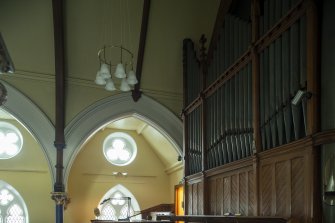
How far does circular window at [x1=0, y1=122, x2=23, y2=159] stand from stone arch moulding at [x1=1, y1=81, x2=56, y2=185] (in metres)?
3.43

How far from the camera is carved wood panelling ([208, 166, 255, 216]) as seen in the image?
21.6 feet

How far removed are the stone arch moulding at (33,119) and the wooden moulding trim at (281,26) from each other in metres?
5.67

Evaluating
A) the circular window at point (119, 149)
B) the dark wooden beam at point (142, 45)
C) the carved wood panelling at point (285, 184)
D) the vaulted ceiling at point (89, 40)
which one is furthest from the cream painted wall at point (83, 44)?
the carved wood panelling at point (285, 184)

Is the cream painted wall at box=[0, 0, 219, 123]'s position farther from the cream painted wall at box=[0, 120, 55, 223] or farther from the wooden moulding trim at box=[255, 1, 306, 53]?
the wooden moulding trim at box=[255, 1, 306, 53]

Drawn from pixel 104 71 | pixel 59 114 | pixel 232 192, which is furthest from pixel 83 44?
pixel 232 192

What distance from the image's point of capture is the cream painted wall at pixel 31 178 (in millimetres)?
13039

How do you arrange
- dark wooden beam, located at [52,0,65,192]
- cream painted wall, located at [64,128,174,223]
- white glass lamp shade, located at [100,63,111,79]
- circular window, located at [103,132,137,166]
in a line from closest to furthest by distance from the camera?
white glass lamp shade, located at [100,63,111,79], dark wooden beam, located at [52,0,65,192], cream painted wall, located at [64,128,174,223], circular window, located at [103,132,137,166]

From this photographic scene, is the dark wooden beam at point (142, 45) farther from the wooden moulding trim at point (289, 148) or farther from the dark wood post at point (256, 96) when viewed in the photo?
the wooden moulding trim at point (289, 148)

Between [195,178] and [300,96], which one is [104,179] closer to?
[195,178]

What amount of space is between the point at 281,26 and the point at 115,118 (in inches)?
232

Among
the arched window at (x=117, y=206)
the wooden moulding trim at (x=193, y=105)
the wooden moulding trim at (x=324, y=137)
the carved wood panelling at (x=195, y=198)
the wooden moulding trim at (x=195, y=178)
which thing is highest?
the wooden moulding trim at (x=193, y=105)

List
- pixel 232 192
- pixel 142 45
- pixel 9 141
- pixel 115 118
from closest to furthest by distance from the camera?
pixel 232 192, pixel 142 45, pixel 115 118, pixel 9 141

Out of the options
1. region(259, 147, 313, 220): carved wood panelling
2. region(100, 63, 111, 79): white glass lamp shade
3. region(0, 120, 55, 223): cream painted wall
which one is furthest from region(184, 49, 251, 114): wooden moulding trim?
region(0, 120, 55, 223): cream painted wall

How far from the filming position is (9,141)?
13.4 m
